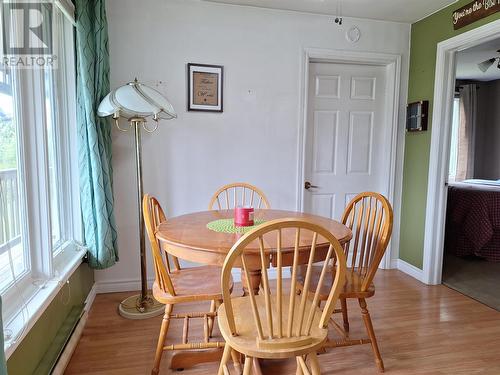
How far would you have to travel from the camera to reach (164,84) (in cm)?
275

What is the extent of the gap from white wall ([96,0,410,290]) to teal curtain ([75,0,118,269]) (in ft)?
1.12

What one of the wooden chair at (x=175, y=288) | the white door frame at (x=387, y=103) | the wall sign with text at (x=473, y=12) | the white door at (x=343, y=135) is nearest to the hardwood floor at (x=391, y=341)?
the wooden chair at (x=175, y=288)

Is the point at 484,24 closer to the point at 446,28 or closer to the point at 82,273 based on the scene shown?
the point at 446,28

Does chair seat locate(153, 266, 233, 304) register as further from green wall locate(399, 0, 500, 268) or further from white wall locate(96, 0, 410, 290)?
green wall locate(399, 0, 500, 268)

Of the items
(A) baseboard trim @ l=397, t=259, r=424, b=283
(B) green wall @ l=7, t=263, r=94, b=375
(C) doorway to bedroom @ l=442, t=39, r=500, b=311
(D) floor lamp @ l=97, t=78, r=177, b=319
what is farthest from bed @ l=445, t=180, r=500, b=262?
(B) green wall @ l=7, t=263, r=94, b=375

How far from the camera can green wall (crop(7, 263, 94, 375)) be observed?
1.37 m

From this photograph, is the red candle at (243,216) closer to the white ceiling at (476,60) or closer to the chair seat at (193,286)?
the chair seat at (193,286)

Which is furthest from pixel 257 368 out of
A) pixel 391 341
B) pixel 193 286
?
pixel 391 341

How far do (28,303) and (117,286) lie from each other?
4.46 feet

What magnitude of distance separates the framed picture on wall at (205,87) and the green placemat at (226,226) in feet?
3.96

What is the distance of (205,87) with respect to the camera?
9.24 ft

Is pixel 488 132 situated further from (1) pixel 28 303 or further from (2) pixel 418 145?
(1) pixel 28 303

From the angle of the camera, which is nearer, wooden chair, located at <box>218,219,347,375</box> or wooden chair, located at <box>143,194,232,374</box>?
wooden chair, located at <box>218,219,347,375</box>

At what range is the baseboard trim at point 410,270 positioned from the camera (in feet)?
10.2
